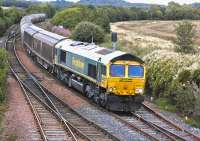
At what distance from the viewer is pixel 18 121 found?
21.5m

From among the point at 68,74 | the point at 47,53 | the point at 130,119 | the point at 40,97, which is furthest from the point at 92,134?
the point at 47,53

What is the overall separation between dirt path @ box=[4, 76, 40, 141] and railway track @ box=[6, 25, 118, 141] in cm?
32

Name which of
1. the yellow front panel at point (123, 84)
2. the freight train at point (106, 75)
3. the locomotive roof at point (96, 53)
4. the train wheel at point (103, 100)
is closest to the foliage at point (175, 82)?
the freight train at point (106, 75)

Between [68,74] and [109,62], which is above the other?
[109,62]

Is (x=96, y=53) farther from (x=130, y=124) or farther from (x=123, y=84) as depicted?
(x=130, y=124)

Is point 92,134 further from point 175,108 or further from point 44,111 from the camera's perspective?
point 175,108

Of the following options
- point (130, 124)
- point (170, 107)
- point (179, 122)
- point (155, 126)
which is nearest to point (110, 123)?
point (130, 124)

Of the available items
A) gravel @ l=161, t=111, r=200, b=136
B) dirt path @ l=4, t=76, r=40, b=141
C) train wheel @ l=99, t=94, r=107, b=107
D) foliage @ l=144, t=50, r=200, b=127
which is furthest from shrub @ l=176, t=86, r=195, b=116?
dirt path @ l=4, t=76, r=40, b=141

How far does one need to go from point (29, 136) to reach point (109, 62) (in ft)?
21.9

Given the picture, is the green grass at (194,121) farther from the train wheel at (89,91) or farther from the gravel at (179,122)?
the train wheel at (89,91)

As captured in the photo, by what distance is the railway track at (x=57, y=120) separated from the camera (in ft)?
62.9

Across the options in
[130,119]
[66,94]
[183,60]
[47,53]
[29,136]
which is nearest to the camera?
[29,136]

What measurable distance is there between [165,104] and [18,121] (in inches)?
348

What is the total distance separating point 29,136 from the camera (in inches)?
742
